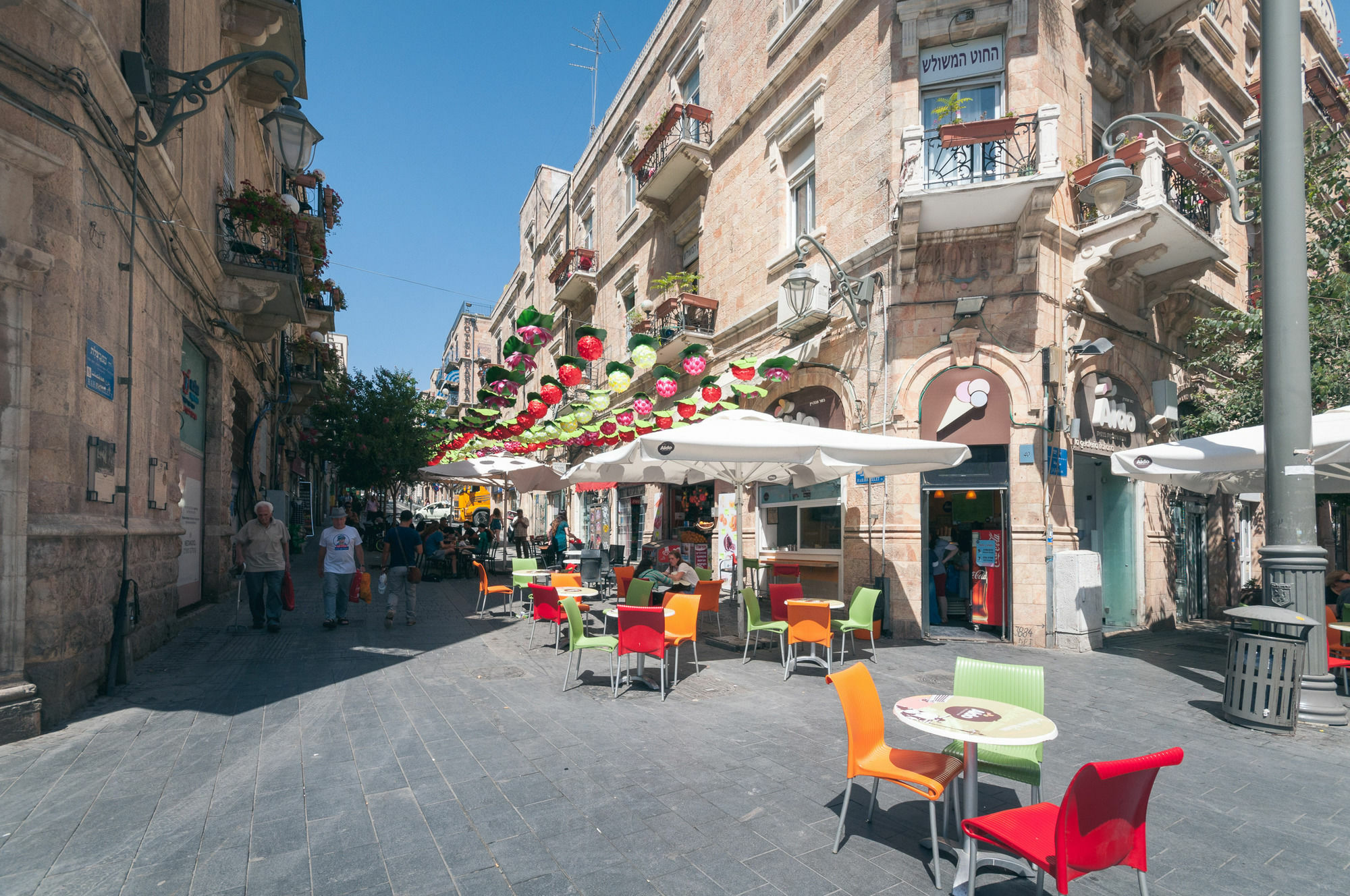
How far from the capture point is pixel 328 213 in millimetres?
17562

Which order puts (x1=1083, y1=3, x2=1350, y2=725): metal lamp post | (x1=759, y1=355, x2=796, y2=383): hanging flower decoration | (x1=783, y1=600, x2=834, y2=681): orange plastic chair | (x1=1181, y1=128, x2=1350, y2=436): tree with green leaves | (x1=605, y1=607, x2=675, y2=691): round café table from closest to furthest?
(x1=1083, y1=3, x2=1350, y2=725): metal lamp post < (x1=605, y1=607, x2=675, y2=691): round café table < (x1=783, y1=600, x2=834, y2=681): orange plastic chair < (x1=1181, y1=128, x2=1350, y2=436): tree with green leaves < (x1=759, y1=355, x2=796, y2=383): hanging flower decoration

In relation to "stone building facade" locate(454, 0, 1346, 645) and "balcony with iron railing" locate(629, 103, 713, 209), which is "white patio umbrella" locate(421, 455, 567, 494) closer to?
"stone building facade" locate(454, 0, 1346, 645)

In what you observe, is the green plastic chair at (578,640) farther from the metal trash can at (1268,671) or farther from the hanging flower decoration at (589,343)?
the hanging flower decoration at (589,343)

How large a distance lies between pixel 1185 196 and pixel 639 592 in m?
11.1

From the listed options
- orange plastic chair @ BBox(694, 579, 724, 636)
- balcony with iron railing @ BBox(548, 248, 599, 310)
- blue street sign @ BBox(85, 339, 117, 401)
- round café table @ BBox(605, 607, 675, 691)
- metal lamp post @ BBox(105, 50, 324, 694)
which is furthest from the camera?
balcony with iron railing @ BBox(548, 248, 599, 310)

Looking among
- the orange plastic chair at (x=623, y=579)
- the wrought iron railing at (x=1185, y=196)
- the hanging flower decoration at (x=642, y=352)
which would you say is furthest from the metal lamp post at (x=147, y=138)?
the wrought iron railing at (x=1185, y=196)

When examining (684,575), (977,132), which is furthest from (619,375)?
(977,132)

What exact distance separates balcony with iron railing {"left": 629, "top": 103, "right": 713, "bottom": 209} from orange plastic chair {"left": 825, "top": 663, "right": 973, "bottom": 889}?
47.1 ft

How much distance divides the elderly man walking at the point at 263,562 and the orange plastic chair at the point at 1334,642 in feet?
40.1

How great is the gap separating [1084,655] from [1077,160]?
7.40 meters

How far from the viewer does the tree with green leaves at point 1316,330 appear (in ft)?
33.7

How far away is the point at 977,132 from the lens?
31.7 feet

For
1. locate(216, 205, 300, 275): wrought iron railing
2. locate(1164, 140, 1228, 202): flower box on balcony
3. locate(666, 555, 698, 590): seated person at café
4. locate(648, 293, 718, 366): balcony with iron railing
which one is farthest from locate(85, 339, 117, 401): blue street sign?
locate(1164, 140, 1228, 202): flower box on balcony

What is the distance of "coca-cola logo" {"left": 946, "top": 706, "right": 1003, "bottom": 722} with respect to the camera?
10.9 feet
